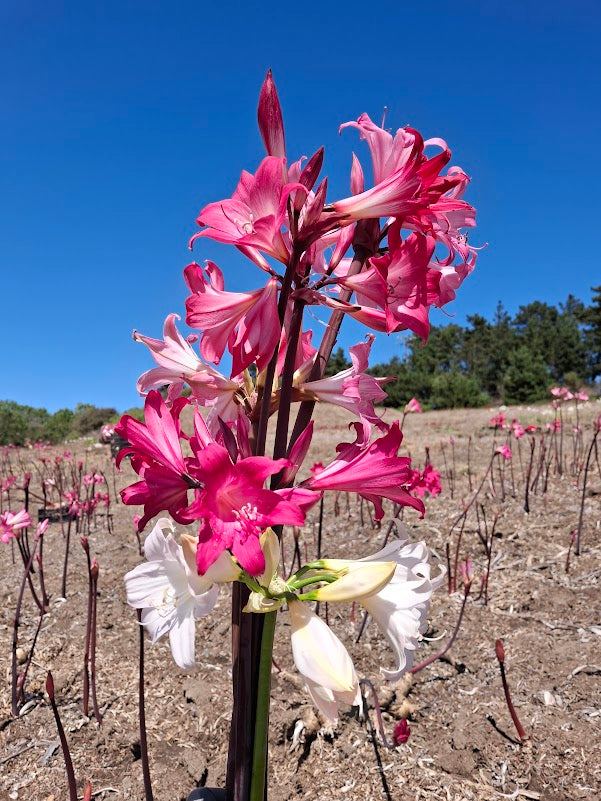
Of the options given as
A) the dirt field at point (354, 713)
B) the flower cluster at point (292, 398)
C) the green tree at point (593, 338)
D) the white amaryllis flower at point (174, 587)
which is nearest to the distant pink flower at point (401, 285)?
the flower cluster at point (292, 398)

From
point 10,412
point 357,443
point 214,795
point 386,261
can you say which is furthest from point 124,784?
point 10,412

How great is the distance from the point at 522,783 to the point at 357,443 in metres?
1.76

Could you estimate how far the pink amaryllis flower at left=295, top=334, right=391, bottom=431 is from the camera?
3.17ft

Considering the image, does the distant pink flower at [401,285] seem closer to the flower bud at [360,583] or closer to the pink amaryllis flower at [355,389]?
the pink amaryllis flower at [355,389]

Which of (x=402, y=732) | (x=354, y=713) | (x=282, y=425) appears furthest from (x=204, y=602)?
(x=354, y=713)

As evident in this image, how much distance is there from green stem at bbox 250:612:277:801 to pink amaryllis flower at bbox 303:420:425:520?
0.23 meters

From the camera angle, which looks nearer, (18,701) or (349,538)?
(18,701)

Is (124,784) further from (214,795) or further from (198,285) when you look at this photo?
(198,285)

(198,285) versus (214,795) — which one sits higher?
(198,285)

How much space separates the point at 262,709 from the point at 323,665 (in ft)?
0.54

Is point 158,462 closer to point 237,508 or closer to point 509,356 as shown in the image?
point 237,508

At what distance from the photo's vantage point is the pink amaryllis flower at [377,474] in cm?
92

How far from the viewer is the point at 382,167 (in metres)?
1.00

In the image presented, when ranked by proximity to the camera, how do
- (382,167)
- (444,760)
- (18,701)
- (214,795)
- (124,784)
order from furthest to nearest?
(18,701), (444,760), (124,784), (214,795), (382,167)
